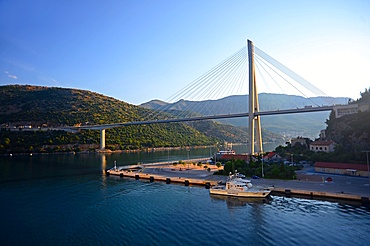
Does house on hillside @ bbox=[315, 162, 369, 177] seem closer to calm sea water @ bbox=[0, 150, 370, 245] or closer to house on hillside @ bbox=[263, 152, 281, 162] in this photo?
house on hillside @ bbox=[263, 152, 281, 162]

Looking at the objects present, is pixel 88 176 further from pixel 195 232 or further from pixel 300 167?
pixel 300 167

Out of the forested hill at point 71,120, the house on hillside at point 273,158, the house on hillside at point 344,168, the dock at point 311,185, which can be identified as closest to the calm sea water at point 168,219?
the dock at point 311,185

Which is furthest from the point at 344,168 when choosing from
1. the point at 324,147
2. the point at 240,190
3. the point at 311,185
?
the point at 240,190

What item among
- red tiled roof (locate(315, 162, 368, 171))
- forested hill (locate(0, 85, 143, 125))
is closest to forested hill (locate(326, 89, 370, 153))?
red tiled roof (locate(315, 162, 368, 171))

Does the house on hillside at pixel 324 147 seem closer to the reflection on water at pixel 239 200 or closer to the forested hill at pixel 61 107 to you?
the reflection on water at pixel 239 200

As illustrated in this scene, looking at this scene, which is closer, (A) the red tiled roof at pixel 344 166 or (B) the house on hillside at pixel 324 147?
(A) the red tiled roof at pixel 344 166
